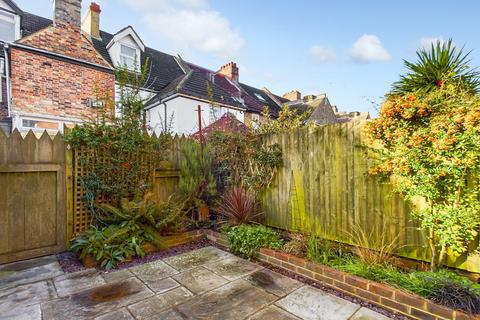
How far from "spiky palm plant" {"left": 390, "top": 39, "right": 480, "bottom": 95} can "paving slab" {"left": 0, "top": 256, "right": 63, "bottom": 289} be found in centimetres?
563

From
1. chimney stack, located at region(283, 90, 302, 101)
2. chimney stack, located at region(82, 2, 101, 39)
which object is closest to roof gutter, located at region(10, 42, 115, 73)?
chimney stack, located at region(82, 2, 101, 39)

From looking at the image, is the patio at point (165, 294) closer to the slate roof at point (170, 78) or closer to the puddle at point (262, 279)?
the puddle at point (262, 279)

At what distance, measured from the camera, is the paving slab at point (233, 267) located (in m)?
3.12

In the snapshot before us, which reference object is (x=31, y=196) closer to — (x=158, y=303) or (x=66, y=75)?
(x=158, y=303)

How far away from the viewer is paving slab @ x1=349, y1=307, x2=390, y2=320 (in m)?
2.21

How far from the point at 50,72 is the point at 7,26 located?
3553mm

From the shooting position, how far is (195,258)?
369 cm

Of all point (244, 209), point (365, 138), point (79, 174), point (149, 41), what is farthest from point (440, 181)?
point (149, 41)

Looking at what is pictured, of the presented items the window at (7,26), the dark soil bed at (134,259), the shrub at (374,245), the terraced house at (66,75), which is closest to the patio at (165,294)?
the dark soil bed at (134,259)

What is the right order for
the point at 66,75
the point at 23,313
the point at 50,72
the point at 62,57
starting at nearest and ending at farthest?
the point at 23,313
the point at 50,72
the point at 62,57
the point at 66,75

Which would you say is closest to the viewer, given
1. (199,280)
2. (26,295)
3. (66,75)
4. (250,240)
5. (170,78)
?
(26,295)

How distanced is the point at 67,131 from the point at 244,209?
11.0 ft

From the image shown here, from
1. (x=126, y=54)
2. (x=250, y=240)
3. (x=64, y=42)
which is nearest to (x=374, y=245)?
(x=250, y=240)

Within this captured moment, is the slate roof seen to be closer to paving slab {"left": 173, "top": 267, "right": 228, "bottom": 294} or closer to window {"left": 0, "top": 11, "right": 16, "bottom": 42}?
window {"left": 0, "top": 11, "right": 16, "bottom": 42}
